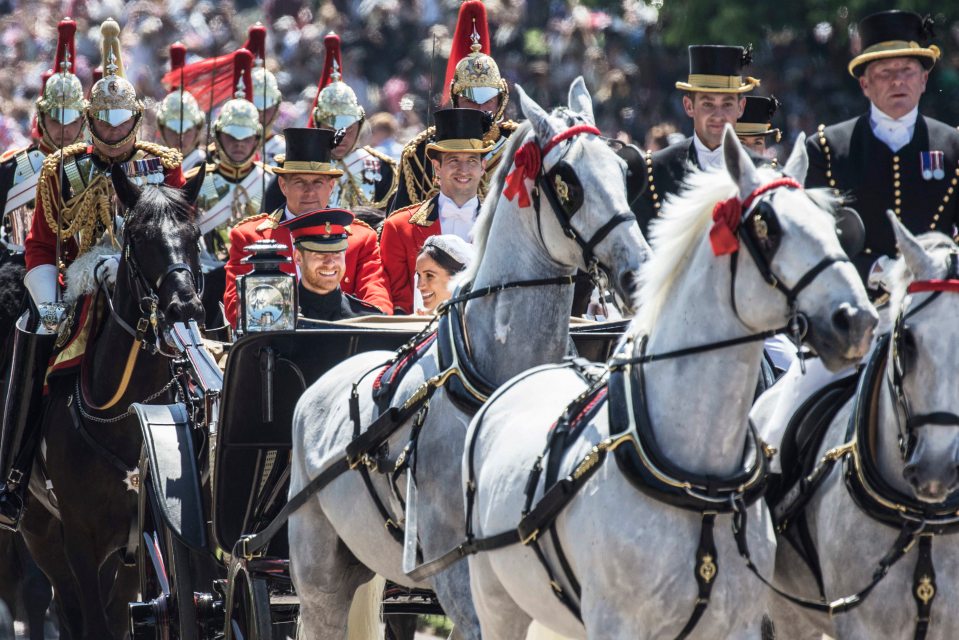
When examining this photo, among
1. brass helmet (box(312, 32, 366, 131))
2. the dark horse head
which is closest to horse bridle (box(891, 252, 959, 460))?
the dark horse head

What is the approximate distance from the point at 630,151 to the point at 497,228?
1.66ft

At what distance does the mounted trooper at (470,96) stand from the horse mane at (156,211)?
107cm

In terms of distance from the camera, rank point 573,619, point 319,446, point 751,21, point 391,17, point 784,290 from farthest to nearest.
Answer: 1. point 391,17
2. point 751,21
3. point 319,446
4. point 573,619
5. point 784,290

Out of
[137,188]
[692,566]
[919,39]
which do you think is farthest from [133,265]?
[692,566]

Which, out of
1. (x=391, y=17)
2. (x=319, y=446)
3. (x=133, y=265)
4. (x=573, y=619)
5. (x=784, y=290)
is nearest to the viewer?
(x=784, y=290)

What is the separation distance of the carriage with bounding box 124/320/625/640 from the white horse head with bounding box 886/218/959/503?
5.02 feet

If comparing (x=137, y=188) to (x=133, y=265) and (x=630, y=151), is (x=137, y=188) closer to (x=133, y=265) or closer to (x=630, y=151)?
(x=133, y=265)

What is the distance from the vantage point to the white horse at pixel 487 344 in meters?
5.00

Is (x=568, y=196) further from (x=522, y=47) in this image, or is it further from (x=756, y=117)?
(x=522, y=47)

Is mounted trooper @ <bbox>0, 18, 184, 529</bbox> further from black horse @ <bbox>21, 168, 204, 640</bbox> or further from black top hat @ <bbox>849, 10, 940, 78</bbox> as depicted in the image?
black top hat @ <bbox>849, 10, 940, 78</bbox>

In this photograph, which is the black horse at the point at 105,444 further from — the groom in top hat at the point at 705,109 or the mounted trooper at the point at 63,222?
the groom in top hat at the point at 705,109

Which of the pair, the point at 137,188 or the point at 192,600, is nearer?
the point at 192,600

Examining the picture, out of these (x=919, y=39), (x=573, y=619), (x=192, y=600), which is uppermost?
(x=919, y=39)

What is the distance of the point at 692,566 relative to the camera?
4.29 meters
